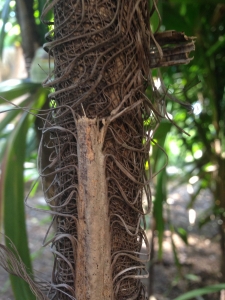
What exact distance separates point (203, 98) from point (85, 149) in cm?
96

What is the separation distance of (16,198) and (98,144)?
0.23m

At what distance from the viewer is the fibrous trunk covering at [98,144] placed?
0.99 ft

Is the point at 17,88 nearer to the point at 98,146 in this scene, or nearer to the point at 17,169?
the point at 17,169

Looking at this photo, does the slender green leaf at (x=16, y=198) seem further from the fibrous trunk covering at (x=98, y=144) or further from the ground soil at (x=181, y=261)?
the ground soil at (x=181, y=261)

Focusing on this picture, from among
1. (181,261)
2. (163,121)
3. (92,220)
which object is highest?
(163,121)

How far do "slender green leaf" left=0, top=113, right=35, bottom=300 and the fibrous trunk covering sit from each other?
0.08 meters

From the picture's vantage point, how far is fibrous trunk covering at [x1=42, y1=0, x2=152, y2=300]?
301 millimetres

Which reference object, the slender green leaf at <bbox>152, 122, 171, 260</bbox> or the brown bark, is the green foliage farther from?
the slender green leaf at <bbox>152, 122, 171, 260</bbox>

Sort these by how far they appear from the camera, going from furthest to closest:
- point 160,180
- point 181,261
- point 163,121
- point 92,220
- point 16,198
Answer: point 181,261 → point 160,180 → point 163,121 → point 16,198 → point 92,220

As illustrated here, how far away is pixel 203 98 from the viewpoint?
46.1 inches

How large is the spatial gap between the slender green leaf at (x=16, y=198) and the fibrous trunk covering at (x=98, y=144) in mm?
83

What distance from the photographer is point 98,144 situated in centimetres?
30

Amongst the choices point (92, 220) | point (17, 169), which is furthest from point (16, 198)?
point (92, 220)

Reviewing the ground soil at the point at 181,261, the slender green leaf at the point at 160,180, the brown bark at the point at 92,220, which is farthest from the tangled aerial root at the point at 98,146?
the ground soil at the point at 181,261
